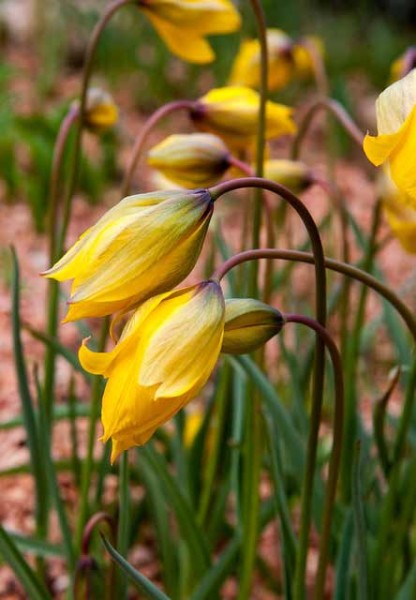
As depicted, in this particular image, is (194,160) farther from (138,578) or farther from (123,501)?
(138,578)

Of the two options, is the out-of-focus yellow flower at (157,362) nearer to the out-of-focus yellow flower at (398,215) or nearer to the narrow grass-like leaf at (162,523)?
the out-of-focus yellow flower at (398,215)

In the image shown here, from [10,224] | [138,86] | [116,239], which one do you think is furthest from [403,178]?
[138,86]

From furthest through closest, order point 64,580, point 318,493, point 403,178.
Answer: point 64,580 → point 318,493 → point 403,178

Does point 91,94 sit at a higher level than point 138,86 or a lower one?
lower

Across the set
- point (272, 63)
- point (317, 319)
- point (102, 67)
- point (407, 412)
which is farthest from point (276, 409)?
point (102, 67)

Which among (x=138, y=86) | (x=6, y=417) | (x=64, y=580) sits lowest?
(x=64, y=580)

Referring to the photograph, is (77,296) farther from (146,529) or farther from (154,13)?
(146,529)
